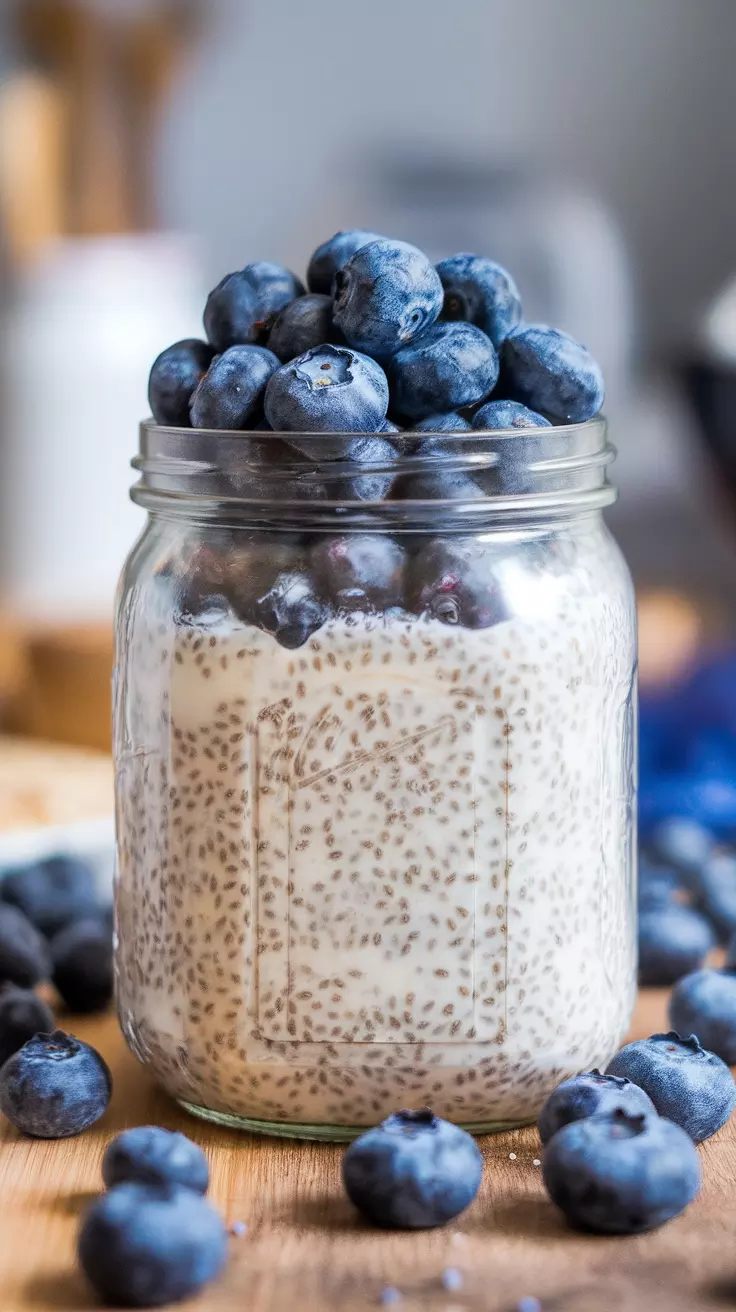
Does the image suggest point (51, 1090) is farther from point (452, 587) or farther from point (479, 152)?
point (479, 152)

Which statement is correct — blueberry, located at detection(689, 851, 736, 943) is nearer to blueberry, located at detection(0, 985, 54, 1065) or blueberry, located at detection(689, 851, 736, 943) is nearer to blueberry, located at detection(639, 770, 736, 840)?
blueberry, located at detection(639, 770, 736, 840)

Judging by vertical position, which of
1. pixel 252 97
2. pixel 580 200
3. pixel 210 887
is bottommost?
pixel 210 887

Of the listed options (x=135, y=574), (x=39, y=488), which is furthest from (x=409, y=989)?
(x=39, y=488)

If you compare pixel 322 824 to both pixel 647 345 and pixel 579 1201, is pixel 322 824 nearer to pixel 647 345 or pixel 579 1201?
pixel 579 1201

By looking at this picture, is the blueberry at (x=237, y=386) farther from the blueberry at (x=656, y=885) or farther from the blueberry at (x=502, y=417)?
the blueberry at (x=656, y=885)

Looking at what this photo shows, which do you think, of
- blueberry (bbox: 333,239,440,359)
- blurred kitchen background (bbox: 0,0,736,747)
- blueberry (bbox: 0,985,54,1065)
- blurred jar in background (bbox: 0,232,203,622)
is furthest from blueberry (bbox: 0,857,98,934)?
blurred kitchen background (bbox: 0,0,736,747)

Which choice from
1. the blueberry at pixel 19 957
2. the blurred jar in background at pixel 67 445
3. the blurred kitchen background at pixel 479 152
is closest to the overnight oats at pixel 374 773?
the blueberry at pixel 19 957

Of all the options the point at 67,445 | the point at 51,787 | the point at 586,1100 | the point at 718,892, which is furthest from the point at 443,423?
the point at 67,445
